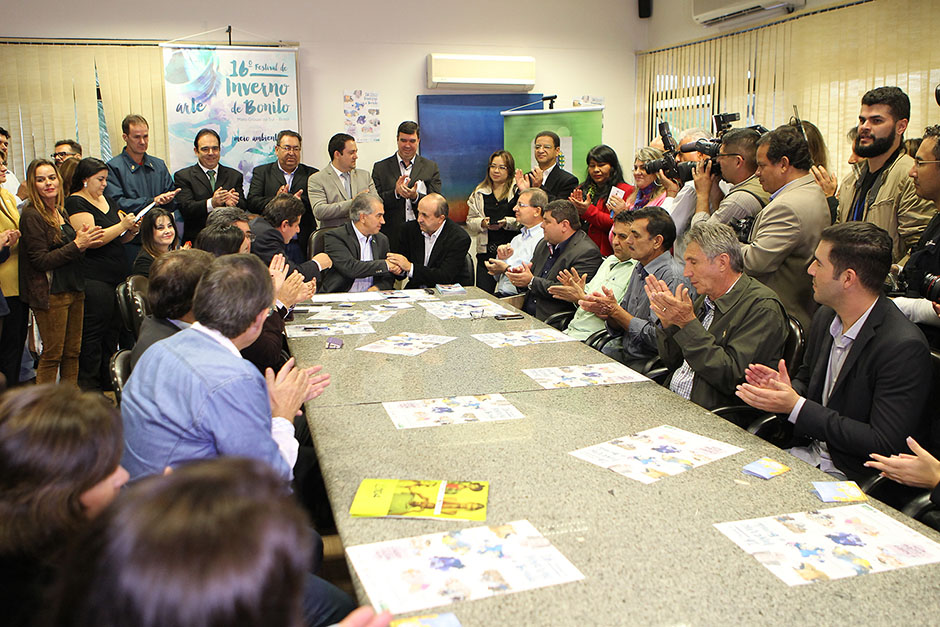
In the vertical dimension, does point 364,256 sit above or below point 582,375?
above

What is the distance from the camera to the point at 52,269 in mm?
4301

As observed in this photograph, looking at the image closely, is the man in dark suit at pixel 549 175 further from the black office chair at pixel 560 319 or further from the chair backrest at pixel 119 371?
the chair backrest at pixel 119 371

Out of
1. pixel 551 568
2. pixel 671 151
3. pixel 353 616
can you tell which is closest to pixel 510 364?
pixel 551 568

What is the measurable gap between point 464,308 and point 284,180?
2.70 meters

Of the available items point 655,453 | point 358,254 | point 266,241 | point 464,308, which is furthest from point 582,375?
point 358,254

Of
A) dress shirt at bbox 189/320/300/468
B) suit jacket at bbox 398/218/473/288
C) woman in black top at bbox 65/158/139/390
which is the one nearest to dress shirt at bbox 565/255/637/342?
suit jacket at bbox 398/218/473/288

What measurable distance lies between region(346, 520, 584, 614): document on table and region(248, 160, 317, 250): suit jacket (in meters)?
4.91

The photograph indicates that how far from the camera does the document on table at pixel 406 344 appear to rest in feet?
10.4

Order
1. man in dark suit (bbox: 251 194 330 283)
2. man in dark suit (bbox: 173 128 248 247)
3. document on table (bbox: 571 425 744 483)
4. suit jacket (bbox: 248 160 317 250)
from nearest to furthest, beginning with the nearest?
document on table (bbox: 571 425 744 483)
man in dark suit (bbox: 251 194 330 283)
man in dark suit (bbox: 173 128 248 247)
suit jacket (bbox: 248 160 317 250)

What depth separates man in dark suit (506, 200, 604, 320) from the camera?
450cm

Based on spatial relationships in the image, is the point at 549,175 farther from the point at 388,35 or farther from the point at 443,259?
the point at 388,35

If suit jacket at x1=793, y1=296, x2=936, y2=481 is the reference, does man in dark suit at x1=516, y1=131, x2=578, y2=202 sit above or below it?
above

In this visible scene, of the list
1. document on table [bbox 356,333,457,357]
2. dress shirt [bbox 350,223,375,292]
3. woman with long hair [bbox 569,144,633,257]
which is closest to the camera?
document on table [bbox 356,333,457,357]

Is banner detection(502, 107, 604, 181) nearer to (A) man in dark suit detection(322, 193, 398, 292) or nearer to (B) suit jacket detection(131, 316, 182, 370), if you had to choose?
(A) man in dark suit detection(322, 193, 398, 292)
